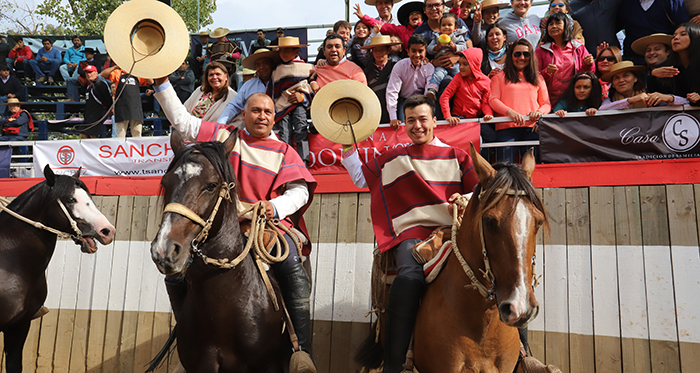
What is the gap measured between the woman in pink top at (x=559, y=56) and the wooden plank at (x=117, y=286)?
5079mm

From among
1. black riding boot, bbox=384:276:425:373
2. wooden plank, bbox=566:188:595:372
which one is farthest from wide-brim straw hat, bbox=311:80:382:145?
wooden plank, bbox=566:188:595:372

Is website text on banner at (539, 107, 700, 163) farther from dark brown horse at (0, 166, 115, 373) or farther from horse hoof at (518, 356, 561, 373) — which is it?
dark brown horse at (0, 166, 115, 373)

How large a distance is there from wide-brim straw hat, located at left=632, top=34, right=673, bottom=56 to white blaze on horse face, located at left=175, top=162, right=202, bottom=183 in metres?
5.41

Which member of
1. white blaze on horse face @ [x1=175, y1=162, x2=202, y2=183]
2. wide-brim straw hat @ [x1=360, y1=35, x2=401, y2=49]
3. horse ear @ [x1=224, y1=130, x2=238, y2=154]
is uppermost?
wide-brim straw hat @ [x1=360, y1=35, x2=401, y2=49]

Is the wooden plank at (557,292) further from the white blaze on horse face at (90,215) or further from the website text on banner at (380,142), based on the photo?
the white blaze on horse face at (90,215)

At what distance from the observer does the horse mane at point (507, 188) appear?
8.03 ft

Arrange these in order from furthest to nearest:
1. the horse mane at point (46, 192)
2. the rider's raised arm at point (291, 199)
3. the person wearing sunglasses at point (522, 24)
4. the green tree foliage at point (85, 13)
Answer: the green tree foliage at point (85, 13)
the person wearing sunglasses at point (522, 24)
the horse mane at point (46, 192)
the rider's raised arm at point (291, 199)


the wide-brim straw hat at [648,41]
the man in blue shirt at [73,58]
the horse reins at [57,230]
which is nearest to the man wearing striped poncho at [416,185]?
the horse reins at [57,230]

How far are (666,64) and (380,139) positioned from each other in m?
3.12

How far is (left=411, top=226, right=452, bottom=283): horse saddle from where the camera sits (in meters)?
3.13

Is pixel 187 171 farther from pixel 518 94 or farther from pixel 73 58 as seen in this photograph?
pixel 73 58

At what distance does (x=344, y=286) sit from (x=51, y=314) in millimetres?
3232

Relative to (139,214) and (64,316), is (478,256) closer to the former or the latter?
(139,214)

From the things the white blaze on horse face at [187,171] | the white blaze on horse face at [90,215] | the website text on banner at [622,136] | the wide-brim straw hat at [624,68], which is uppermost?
the wide-brim straw hat at [624,68]
